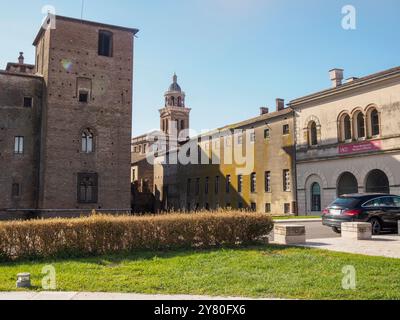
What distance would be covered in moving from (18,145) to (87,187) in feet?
21.4

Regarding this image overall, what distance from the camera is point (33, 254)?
10.4 meters

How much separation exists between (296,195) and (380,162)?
29.1ft

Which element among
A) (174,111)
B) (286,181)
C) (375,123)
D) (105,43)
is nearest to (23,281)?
(375,123)

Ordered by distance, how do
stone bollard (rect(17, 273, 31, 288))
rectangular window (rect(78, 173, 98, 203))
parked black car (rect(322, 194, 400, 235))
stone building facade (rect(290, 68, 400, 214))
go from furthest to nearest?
rectangular window (rect(78, 173, 98, 203)) < stone building facade (rect(290, 68, 400, 214)) < parked black car (rect(322, 194, 400, 235)) < stone bollard (rect(17, 273, 31, 288))

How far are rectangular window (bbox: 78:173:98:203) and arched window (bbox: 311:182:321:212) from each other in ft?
59.0

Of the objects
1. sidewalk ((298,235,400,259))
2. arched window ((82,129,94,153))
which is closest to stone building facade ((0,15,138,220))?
arched window ((82,129,94,153))

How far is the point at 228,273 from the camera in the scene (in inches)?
328

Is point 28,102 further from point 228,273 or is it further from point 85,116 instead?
point 228,273

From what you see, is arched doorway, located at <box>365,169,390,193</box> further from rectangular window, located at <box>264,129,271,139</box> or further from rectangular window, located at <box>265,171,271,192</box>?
rectangular window, located at <box>264,129,271,139</box>

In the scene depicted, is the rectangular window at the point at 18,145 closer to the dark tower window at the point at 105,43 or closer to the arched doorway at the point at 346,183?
the dark tower window at the point at 105,43

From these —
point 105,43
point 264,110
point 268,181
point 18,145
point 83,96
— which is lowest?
point 268,181

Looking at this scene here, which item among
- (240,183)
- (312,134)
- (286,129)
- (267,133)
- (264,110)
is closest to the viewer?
(312,134)

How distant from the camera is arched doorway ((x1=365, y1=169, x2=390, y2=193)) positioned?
99.0 ft

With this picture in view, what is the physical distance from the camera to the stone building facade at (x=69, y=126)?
31797mm
